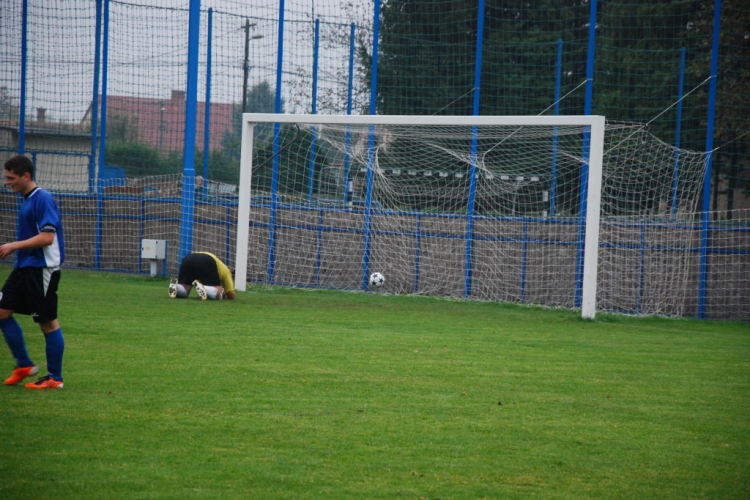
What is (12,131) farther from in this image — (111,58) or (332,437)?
(332,437)

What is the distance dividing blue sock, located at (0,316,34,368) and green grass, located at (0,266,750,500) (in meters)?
0.28

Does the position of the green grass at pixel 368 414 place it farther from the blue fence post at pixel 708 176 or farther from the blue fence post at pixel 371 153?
the blue fence post at pixel 371 153

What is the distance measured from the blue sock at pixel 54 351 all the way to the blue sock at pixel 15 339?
30cm

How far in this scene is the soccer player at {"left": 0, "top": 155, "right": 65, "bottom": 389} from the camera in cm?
656

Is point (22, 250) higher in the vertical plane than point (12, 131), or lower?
lower

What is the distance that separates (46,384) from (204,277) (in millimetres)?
7754

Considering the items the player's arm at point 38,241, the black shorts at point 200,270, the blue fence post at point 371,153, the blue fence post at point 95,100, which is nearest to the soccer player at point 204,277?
the black shorts at point 200,270

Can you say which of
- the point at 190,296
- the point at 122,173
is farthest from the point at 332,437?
the point at 122,173

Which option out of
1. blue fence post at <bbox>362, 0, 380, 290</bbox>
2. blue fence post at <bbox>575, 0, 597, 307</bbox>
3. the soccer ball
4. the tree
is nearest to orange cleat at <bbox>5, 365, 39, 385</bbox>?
the soccer ball

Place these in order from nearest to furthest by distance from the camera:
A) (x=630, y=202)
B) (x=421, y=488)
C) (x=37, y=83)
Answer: (x=421, y=488)
(x=630, y=202)
(x=37, y=83)

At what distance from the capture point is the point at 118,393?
654 centimetres

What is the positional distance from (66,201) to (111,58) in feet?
12.0

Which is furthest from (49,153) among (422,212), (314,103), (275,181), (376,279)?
(422,212)

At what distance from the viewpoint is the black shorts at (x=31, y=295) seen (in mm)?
6547
